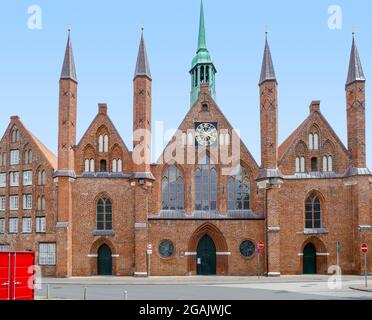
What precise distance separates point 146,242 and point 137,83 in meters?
13.6

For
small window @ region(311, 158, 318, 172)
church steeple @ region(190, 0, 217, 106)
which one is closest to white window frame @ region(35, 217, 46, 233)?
church steeple @ region(190, 0, 217, 106)

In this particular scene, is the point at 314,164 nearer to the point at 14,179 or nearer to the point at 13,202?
the point at 14,179

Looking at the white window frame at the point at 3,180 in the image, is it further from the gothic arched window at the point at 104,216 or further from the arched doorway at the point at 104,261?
the arched doorway at the point at 104,261

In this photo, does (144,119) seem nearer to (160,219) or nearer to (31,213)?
(160,219)

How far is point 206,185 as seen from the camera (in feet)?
146

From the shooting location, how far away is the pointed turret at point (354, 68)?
4344 cm

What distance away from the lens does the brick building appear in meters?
42.3

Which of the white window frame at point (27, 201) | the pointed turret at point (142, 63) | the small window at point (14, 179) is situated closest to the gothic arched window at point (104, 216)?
the white window frame at point (27, 201)

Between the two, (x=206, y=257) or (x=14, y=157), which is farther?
(x=14, y=157)

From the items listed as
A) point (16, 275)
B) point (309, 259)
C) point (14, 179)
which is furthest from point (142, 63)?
point (16, 275)

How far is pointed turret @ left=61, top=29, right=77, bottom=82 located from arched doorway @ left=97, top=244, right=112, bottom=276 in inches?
586

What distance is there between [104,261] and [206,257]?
28.7ft

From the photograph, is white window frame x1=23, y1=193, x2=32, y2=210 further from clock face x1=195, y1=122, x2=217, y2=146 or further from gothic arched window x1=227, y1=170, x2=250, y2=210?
gothic arched window x1=227, y1=170, x2=250, y2=210
